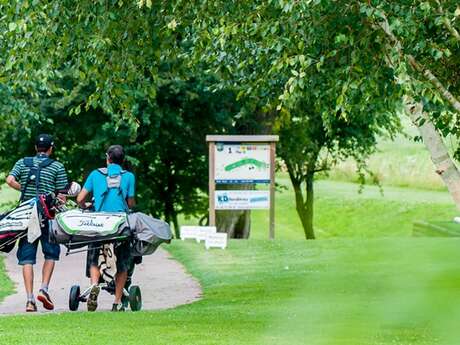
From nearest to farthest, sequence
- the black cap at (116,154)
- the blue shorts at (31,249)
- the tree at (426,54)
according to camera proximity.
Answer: the tree at (426,54) < the black cap at (116,154) < the blue shorts at (31,249)

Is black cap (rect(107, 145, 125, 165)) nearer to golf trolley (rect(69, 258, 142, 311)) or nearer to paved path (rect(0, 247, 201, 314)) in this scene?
golf trolley (rect(69, 258, 142, 311))

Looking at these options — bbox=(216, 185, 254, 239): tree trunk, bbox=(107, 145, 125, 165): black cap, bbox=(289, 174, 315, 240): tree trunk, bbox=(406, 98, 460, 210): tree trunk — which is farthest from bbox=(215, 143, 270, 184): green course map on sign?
bbox=(289, 174, 315, 240): tree trunk

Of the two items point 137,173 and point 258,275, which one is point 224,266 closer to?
point 258,275

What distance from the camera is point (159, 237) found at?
11.9 metres

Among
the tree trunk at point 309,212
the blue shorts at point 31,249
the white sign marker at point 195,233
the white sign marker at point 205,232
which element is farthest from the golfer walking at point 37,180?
the tree trunk at point 309,212

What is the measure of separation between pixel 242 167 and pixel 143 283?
6.96 m

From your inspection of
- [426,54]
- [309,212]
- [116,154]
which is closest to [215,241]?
[116,154]

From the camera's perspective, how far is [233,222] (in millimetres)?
31672

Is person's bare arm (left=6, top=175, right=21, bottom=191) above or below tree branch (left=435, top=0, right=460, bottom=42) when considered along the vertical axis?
below

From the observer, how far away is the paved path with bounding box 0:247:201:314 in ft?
47.1

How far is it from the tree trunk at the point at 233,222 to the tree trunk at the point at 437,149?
1889cm

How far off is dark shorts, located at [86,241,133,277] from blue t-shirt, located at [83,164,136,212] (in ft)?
1.29

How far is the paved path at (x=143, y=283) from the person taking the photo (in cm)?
1437

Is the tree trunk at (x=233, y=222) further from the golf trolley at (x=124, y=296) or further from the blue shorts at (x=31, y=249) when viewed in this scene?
the blue shorts at (x=31, y=249)
